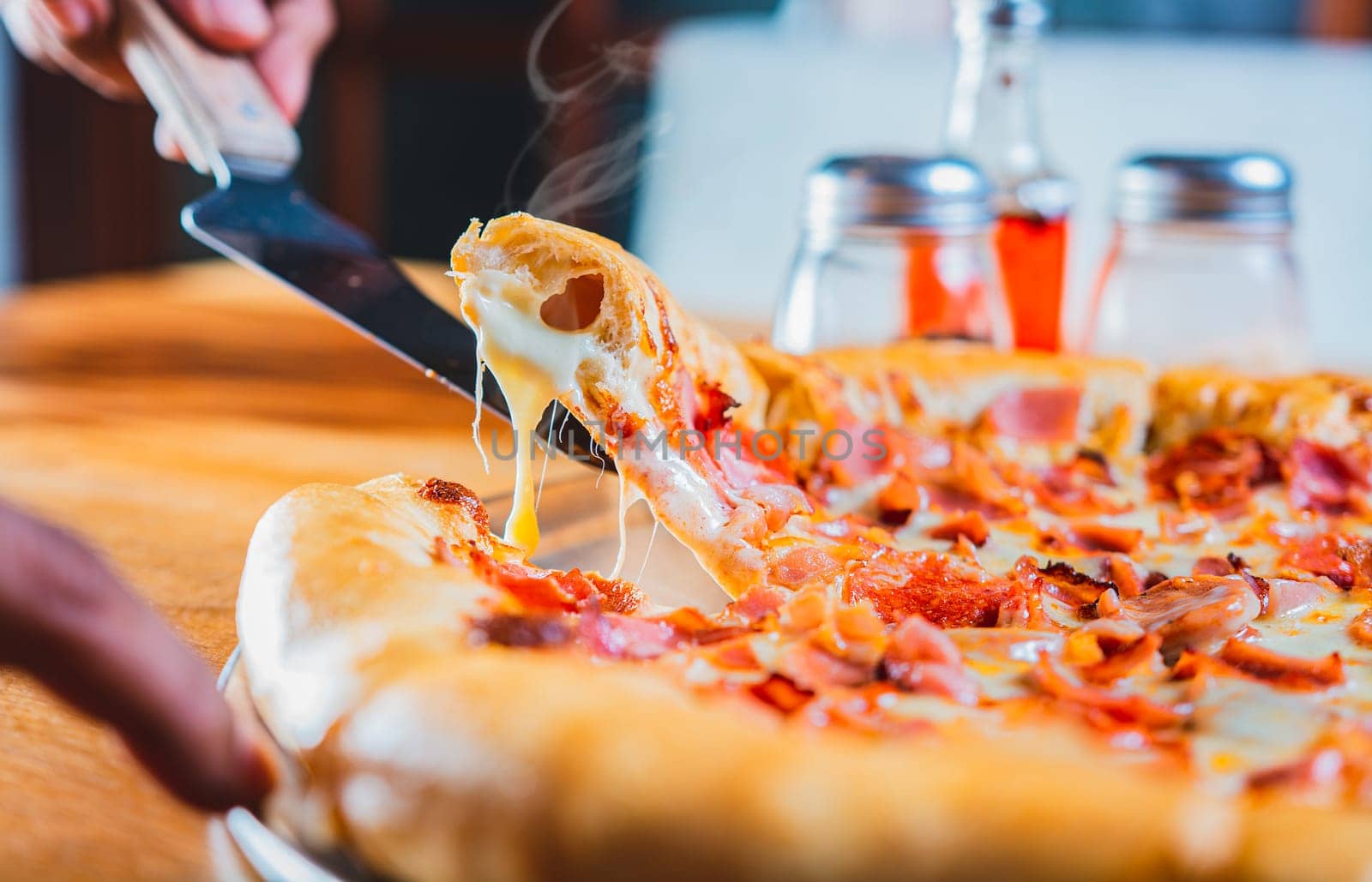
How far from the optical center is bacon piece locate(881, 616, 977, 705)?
29.0 inches

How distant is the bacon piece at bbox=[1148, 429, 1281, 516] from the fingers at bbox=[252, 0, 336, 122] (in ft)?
3.57

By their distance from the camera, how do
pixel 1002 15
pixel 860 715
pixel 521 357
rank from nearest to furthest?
pixel 860 715 < pixel 521 357 < pixel 1002 15

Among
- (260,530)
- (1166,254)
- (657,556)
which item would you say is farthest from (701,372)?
(1166,254)

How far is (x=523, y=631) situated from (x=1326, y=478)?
3.05 feet

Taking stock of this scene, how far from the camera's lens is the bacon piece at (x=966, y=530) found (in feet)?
3.71

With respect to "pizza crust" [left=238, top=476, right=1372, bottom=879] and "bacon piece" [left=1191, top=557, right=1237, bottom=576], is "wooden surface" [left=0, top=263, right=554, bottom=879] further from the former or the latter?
"bacon piece" [left=1191, top=557, right=1237, bottom=576]

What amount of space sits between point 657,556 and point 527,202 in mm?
489

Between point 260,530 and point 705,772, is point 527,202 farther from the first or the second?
point 705,772

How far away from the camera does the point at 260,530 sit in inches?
32.0

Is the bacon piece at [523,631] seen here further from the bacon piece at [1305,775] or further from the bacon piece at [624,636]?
the bacon piece at [1305,775]

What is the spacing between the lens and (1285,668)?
0.78 metres

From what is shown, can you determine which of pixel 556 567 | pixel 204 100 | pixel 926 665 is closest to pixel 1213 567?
→ pixel 926 665

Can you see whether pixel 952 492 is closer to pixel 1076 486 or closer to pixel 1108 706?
pixel 1076 486

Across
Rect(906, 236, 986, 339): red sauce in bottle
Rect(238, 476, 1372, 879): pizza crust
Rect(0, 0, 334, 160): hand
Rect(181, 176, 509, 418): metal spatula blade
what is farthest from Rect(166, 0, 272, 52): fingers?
Rect(238, 476, 1372, 879): pizza crust
